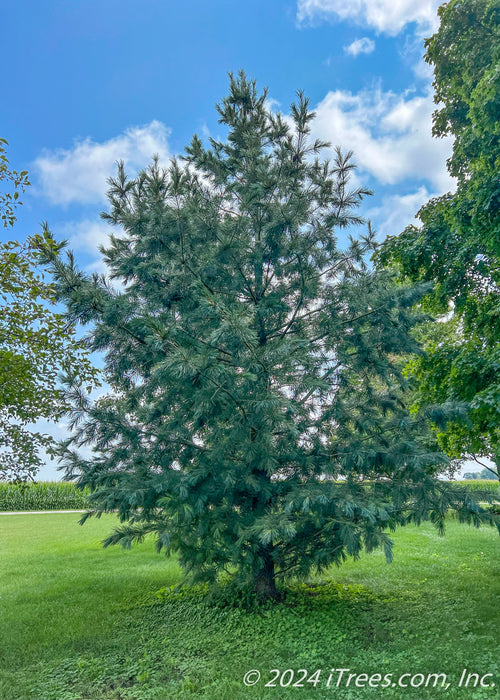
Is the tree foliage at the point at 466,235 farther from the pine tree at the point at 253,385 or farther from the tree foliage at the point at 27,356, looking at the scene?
the tree foliage at the point at 27,356

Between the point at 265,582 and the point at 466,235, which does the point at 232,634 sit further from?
the point at 466,235

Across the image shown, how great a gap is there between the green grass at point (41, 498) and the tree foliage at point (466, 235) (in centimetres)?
2130

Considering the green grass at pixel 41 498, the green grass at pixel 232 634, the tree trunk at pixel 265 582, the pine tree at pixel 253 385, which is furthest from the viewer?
the green grass at pixel 41 498

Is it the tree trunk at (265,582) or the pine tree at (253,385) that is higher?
the pine tree at (253,385)

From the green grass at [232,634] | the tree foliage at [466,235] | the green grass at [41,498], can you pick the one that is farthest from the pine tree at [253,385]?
the green grass at [41,498]

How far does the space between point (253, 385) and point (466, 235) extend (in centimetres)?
460

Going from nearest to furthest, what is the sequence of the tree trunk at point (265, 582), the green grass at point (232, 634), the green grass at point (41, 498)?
the green grass at point (232, 634) → the tree trunk at point (265, 582) → the green grass at point (41, 498)

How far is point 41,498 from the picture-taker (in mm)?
22422

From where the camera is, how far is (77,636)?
15.2ft

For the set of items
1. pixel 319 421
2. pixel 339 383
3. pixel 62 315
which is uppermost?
pixel 62 315

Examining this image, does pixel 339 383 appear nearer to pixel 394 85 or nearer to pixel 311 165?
pixel 311 165

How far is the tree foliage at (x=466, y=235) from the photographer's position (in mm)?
5059

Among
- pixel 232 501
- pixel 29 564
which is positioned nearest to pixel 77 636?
pixel 232 501

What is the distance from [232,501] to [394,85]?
749 centimetres
